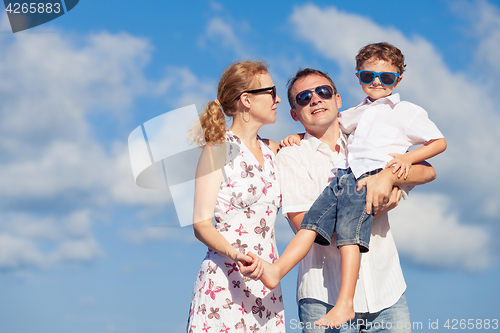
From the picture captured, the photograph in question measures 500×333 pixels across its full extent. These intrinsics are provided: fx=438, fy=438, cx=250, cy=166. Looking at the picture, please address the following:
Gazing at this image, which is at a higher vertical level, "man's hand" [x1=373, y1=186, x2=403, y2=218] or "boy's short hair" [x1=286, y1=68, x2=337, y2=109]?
"boy's short hair" [x1=286, y1=68, x2=337, y2=109]

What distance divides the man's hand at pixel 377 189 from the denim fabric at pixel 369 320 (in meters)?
1.02

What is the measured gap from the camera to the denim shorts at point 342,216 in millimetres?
4379

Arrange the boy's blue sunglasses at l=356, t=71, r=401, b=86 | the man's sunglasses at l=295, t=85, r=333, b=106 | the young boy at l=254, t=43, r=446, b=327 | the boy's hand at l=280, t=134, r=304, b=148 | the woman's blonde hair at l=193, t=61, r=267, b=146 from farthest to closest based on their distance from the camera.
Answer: the boy's blue sunglasses at l=356, t=71, r=401, b=86 < the boy's hand at l=280, t=134, r=304, b=148 < the man's sunglasses at l=295, t=85, r=333, b=106 < the woman's blonde hair at l=193, t=61, r=267, b=146 < the young boy at l=254, t=43, r=446, b=327

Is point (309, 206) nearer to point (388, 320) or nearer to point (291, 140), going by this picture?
point (291, 140)

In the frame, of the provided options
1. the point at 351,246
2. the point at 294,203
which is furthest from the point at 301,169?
the point at 351,246

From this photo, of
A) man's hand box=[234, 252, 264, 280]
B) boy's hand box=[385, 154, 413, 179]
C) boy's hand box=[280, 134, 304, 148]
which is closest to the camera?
man's hand box=[234, 252, 264, 280]

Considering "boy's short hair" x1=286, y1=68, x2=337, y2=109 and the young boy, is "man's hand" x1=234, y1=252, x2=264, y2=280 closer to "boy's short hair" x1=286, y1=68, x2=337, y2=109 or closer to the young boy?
the young boy

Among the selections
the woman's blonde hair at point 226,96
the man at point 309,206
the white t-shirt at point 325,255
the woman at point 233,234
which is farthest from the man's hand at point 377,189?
the woman's blonde hair at point 226,96

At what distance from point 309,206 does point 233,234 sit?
2.98 feet

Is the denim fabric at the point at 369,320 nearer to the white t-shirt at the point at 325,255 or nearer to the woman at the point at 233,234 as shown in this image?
the white t-shirt at the point at 325,255

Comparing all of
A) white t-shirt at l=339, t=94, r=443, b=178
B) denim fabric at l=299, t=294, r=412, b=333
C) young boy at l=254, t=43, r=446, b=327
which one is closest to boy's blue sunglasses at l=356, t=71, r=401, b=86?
young boy at l=254, t=43, r=446, b=327

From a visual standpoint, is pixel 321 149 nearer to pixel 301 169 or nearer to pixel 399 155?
pixel 301 169

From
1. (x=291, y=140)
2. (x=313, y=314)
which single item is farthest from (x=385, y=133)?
(x=313, y=314)

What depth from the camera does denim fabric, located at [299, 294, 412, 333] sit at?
439 centimetres
